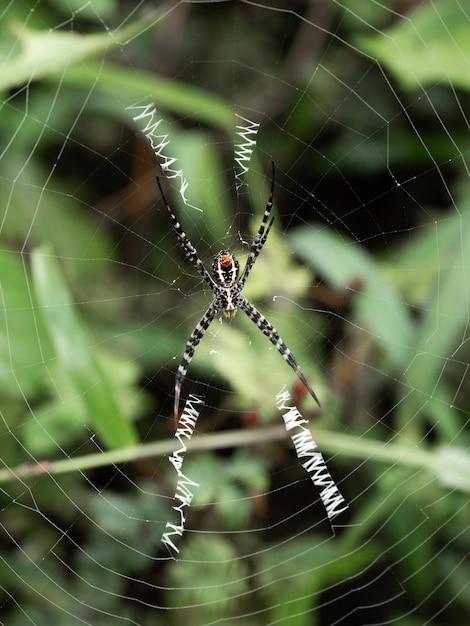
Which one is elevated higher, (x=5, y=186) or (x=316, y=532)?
(x=5, y=186)

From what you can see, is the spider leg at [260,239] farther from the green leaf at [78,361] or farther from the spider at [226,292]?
the green leaf at [78,361]

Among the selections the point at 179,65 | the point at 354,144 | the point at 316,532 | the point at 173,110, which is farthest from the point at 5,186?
the point at 316,532

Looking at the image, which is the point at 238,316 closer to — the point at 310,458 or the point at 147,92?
the point at 310,458

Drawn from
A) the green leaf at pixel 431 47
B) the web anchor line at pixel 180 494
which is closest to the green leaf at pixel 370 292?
the green leaf at pixel 431 47

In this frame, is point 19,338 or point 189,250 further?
point 189,250

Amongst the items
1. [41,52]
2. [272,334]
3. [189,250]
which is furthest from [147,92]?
[272,334]

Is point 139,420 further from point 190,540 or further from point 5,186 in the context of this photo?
point 5,186

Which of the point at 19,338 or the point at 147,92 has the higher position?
the point at 147,92
